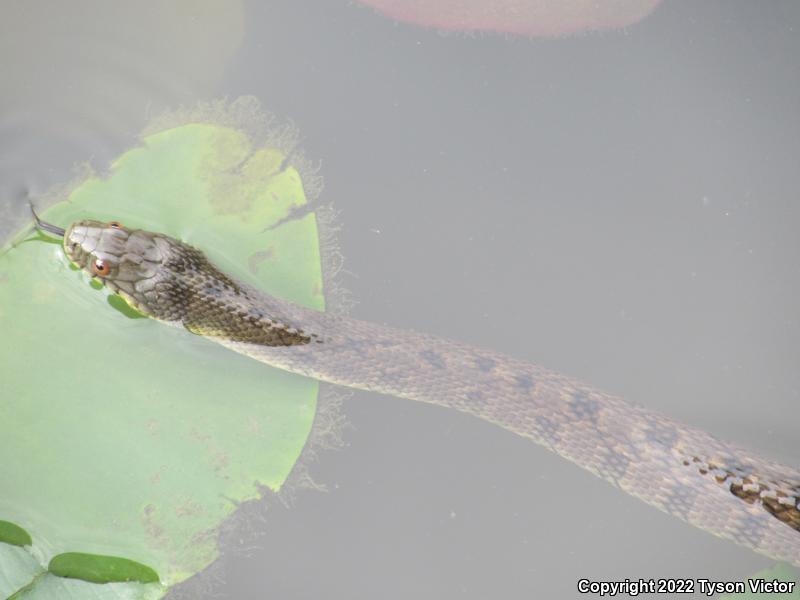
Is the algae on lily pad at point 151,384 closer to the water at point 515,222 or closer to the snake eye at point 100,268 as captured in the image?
the snake eye at point 100,268

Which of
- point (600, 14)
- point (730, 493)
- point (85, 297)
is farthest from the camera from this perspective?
point (600, 14)

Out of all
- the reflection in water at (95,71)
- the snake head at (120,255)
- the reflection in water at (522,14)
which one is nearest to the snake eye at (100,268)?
the snake head at (120,255)

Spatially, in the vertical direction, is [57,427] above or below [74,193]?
below

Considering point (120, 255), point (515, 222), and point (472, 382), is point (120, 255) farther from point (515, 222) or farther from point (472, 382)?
point (515, 222)

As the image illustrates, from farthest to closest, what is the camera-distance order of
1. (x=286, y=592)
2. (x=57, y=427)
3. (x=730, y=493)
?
(x=286, y=592) < (x=730, y=493) < (x=57, y=427)

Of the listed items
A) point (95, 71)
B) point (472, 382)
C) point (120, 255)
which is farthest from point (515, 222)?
point (95, 71)

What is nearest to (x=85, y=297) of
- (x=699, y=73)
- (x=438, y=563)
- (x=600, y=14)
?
(x=438, y=563)

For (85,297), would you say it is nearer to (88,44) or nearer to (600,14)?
(88,44)

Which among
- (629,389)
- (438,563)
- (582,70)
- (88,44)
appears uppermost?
(582,70)
